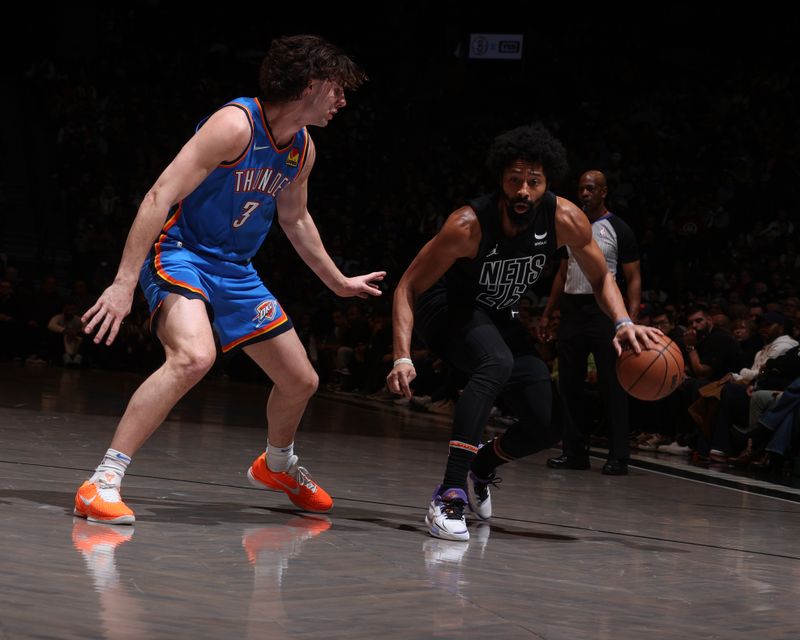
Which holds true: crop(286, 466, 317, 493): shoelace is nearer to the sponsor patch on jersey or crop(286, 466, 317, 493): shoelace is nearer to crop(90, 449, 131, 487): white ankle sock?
the sponsor patch on jersey

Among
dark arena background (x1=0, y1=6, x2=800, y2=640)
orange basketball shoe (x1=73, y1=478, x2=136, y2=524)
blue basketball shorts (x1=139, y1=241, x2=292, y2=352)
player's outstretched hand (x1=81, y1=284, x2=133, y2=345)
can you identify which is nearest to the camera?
dark arena background (x1=0, y1=6, x2=800, y2=640)

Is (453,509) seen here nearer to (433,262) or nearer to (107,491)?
(433,262)

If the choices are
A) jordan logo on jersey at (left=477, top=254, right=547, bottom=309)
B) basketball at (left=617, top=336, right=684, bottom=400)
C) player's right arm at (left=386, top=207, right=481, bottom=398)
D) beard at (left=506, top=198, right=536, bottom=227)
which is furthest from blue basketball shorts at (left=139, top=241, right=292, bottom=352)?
basketball at (left=617, top=336, right=684, bottom=400)

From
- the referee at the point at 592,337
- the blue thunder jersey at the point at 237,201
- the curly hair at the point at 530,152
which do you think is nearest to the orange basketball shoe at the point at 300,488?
the blue thunder jersey at the point at 237,201

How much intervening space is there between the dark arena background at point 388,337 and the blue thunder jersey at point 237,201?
39.4 inches

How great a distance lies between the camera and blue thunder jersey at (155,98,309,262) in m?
4.30

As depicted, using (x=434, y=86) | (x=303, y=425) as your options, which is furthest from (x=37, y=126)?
(x=303, y=425)

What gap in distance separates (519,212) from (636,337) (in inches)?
25.3

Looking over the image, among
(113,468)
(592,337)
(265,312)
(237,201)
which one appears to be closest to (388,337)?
(592,337)

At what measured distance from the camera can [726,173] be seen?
16.0m

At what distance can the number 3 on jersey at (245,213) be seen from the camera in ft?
14.4

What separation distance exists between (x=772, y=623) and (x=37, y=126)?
67.3 feet

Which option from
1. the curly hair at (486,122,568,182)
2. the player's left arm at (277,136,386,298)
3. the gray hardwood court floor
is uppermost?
the curly hair at (486,122,568,182)

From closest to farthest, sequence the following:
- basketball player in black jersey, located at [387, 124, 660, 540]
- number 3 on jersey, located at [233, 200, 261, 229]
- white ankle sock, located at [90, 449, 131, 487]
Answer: white ankle sock, located at [90, 449, 131, 487], number 3 on jersey, located at [233, 200, 261, 229], basketball player in black jersey, located at [387, 124, 660, 540]
